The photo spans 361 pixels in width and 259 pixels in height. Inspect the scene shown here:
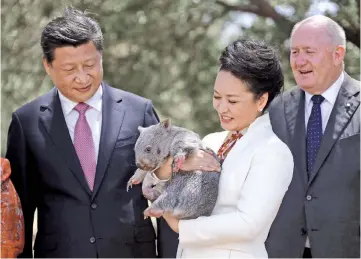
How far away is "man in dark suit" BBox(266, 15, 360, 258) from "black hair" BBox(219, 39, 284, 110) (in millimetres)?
1398

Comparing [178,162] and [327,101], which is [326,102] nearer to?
[327,101]

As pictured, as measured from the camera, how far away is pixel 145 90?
27.9 feet

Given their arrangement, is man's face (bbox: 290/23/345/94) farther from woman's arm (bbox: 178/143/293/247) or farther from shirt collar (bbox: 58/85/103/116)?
woman's arm (bbox: 178/143/293/247)

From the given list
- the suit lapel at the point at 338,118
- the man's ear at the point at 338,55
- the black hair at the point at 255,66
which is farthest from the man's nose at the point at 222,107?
the man's ear at the point at 338,55

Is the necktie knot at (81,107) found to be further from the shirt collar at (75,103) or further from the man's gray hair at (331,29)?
the man's gray hair at (331,29)

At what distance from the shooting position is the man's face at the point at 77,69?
3988 mm

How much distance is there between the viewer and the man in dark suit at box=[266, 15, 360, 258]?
4465 mm

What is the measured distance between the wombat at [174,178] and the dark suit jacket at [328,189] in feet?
4.35

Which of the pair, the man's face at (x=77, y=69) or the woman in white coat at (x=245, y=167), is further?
the man's face at (x=77, y=69)

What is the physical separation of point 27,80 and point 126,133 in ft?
14.0

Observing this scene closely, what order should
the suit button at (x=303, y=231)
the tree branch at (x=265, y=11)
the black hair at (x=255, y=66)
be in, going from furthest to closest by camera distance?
the tree branch at (x=265, y=11)
the suit button at (x=303, y=231)
the black hair at (x=255, y=66)

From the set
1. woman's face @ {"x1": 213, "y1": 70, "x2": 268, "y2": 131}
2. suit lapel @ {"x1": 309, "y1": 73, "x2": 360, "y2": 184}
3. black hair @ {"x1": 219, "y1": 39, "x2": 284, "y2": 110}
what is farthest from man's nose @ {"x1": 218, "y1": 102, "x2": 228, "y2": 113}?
suit lapel @ {"x1": 309, "y1": 73, "x2": 360, "y2": 184}

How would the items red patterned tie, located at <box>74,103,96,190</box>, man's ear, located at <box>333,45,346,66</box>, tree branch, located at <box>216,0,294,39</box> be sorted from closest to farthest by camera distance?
red patterned tie, located at <box>74,103,96,190</box> → man's ear, located at <box>333,45,346,66</box> → tree branch, located at <box>216,0,294,39</box>

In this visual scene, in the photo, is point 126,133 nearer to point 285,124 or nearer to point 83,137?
point 83,137
